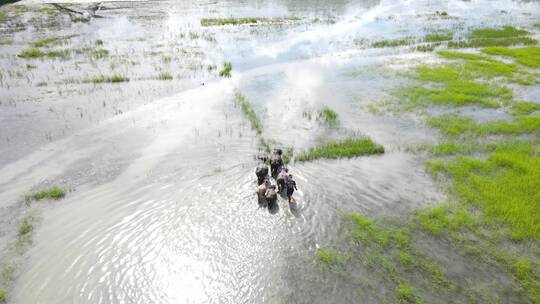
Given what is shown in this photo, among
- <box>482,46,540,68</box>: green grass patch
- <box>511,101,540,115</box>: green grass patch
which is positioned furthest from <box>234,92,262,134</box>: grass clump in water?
<box>482,46,540,68</box>: green grass patch

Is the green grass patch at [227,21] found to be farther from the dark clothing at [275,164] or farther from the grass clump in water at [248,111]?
the dark clothing at [275,164]

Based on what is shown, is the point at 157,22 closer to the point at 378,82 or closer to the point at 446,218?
the point at 378,82

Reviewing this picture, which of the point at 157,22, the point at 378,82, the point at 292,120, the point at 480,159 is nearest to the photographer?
the point at 480,159

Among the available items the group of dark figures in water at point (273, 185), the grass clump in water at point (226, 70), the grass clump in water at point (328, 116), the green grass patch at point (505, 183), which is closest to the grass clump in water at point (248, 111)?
the grass clump in water at point (328, 116)

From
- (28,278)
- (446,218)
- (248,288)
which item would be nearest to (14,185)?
(28,278)

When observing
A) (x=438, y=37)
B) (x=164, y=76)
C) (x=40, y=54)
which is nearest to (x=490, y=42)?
(x=438, y=37)

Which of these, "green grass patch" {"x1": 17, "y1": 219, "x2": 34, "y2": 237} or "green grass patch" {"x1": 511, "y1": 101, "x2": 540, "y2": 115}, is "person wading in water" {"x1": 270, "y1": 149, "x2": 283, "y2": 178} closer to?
"green grass patch" {"x1": 17, "y1": 219, "x2": 34, "y2": 237}
